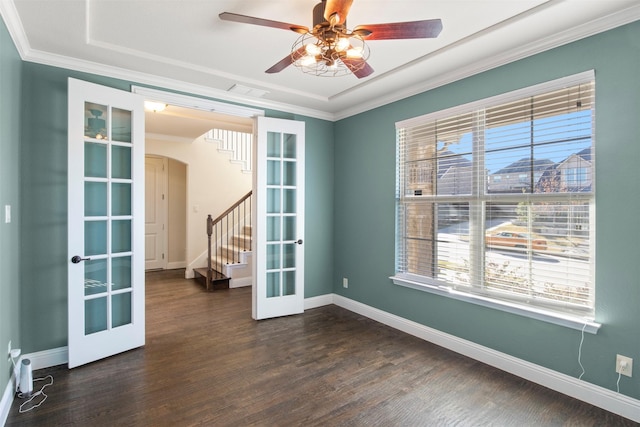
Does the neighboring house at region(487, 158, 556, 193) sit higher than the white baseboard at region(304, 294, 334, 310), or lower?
higher

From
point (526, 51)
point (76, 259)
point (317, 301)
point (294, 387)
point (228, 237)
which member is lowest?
point (294, 387)

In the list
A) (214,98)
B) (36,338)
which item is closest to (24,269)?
(36,338)

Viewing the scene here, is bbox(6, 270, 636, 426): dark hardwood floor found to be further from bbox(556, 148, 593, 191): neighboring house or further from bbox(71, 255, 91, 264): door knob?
bbox(556, 148, 593, 191): neighboring house

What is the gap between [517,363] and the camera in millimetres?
2678

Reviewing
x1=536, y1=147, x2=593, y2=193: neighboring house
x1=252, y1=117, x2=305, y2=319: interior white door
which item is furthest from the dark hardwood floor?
x1=536, y1=147, x2=593, y2=193: neighboring house

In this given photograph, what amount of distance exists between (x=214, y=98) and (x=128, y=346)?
107 inches

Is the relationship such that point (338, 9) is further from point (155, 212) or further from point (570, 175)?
point (155, 212)

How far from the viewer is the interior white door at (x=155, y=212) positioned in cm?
701

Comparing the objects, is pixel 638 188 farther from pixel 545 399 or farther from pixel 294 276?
pixel 294 276

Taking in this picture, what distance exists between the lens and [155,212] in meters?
A: 7.10

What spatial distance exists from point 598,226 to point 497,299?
95 centimetres

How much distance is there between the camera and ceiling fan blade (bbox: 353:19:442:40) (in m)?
1.77

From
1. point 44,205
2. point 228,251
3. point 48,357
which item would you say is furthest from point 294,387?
point 228,251

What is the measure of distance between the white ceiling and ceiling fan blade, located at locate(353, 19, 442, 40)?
16.4 inches
